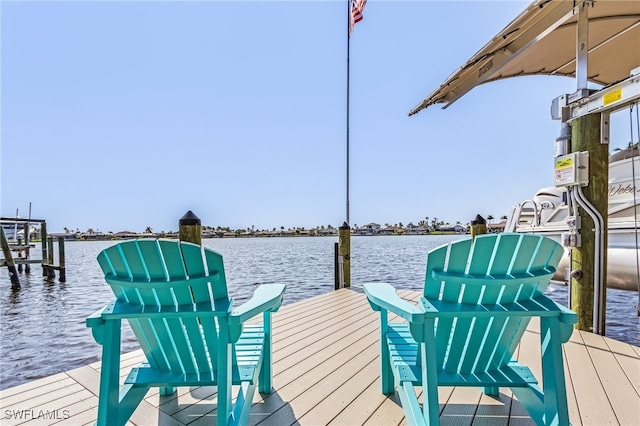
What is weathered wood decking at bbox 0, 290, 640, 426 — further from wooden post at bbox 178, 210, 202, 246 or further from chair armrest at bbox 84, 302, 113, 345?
wooden post at bbox 178, 210, 202, 246

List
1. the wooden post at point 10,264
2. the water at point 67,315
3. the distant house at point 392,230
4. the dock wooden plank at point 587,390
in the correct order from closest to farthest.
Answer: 1. the dock wooden plank at point 587,390
2. the water at point 67,315
3. the wooden post at point 10,264
4. the distant house at point 392,230

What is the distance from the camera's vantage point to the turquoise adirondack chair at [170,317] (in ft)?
4.14

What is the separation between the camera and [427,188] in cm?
1997

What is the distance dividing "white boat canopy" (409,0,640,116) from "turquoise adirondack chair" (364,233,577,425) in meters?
2.50

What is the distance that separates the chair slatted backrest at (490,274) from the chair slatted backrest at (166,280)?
89cm

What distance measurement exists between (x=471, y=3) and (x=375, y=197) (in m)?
18.7

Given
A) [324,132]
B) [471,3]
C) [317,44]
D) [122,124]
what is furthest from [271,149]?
[471,3]

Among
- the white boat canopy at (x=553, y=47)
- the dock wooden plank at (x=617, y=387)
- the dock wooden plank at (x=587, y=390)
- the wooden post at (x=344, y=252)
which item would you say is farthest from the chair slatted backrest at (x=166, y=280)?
the wooden post at (x=344, y=252)

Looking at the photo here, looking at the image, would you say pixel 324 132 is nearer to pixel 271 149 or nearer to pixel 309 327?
pixel 271 149

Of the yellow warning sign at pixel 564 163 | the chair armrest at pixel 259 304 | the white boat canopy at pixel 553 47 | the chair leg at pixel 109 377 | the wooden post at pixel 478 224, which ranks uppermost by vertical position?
the white boat canopy at pixel 553 47

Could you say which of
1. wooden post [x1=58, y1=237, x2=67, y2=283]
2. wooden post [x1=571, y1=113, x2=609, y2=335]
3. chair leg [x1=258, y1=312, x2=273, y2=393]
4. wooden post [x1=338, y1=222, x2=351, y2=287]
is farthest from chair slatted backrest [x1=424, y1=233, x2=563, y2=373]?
wooden post [x1=58, y1=237, x2=67, y2=283]

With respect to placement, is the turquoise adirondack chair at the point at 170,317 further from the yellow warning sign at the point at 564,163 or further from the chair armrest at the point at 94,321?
the yellow warning sign at the point at 564,163

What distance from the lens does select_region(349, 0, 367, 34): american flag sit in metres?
6.67

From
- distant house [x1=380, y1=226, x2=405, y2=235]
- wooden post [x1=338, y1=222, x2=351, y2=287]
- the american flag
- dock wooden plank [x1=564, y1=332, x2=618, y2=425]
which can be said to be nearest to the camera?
dock wooden plank [x1=564, y1=332, x2=618, y2=425]
